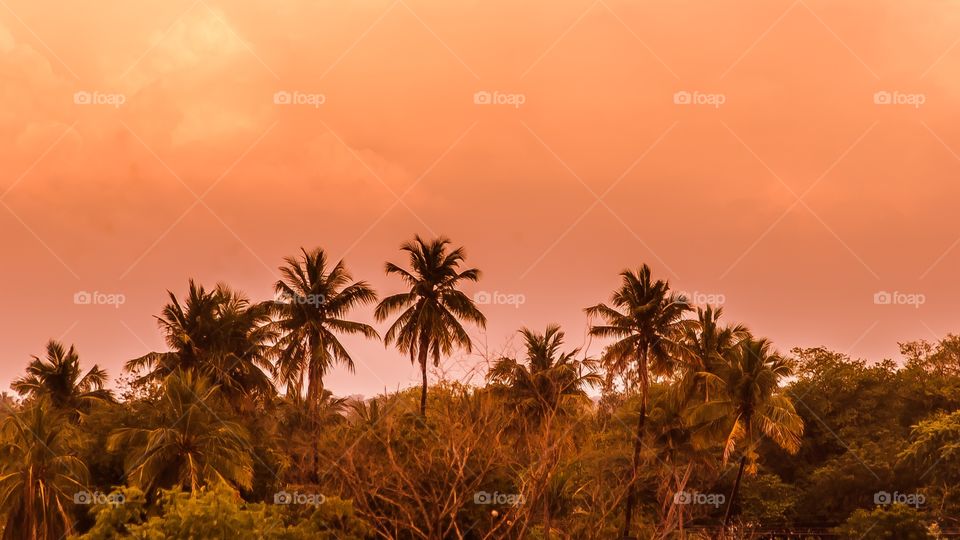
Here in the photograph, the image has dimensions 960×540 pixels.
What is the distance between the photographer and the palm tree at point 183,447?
3638 cm

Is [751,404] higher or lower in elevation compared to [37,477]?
higher

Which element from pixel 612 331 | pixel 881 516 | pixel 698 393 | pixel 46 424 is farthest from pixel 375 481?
pixel 881 516

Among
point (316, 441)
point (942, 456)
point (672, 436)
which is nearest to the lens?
point (316, 441)

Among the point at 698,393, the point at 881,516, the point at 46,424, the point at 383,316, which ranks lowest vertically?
the point at 881,516

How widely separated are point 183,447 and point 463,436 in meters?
10.4

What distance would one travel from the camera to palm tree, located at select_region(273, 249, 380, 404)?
50.4m

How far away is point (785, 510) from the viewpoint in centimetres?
5862

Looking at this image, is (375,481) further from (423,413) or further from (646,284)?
(646,284)

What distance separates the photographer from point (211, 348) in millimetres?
50000

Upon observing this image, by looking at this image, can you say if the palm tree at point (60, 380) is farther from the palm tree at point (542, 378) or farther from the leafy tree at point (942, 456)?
the leafy tree at point (942, 456)

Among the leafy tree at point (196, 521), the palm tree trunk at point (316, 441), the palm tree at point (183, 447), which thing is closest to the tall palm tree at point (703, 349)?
the palm tree trunk at point (316, 441)

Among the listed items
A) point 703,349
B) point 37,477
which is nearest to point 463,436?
point 37,477

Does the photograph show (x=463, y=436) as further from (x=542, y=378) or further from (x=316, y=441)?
(x=542, y=378)

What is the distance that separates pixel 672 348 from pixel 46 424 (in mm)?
28613
